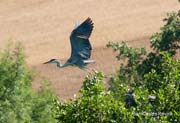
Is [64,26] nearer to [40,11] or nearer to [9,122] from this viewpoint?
[40,11]

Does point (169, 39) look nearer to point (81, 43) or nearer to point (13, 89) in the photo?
point (13, 89)

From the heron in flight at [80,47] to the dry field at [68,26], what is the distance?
46.3ft

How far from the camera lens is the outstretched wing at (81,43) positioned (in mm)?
17625

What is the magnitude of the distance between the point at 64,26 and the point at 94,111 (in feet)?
85.7

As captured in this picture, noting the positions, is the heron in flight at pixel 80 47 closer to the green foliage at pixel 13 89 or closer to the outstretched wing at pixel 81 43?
the outstretched wing at pixel 81 43

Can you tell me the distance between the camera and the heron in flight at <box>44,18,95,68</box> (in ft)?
57.6

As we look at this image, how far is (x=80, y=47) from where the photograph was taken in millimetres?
17797

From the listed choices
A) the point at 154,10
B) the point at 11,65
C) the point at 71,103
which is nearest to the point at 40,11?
the point at 154,10

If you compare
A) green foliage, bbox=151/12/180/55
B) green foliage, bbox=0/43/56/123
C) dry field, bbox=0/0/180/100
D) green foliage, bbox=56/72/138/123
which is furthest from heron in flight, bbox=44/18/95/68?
dry field, bbox=0/0/180/100

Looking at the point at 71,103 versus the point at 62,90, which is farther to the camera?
the point at 62,90

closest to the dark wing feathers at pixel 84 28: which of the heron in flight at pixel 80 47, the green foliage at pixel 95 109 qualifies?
the heron in flight at pixel 80 47

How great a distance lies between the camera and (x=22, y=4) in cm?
4228

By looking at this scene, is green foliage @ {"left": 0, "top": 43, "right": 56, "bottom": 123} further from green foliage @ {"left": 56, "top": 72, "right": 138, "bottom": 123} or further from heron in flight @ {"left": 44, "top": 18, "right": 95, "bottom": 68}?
green foliage @ {"left": 56, "top": 72, "right": 138, "bottom": 123}

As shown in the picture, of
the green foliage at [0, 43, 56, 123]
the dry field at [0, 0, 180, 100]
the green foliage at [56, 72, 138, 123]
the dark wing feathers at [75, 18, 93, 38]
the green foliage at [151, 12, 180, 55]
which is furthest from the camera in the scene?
the dry field at [0, 0, 180, 100]
